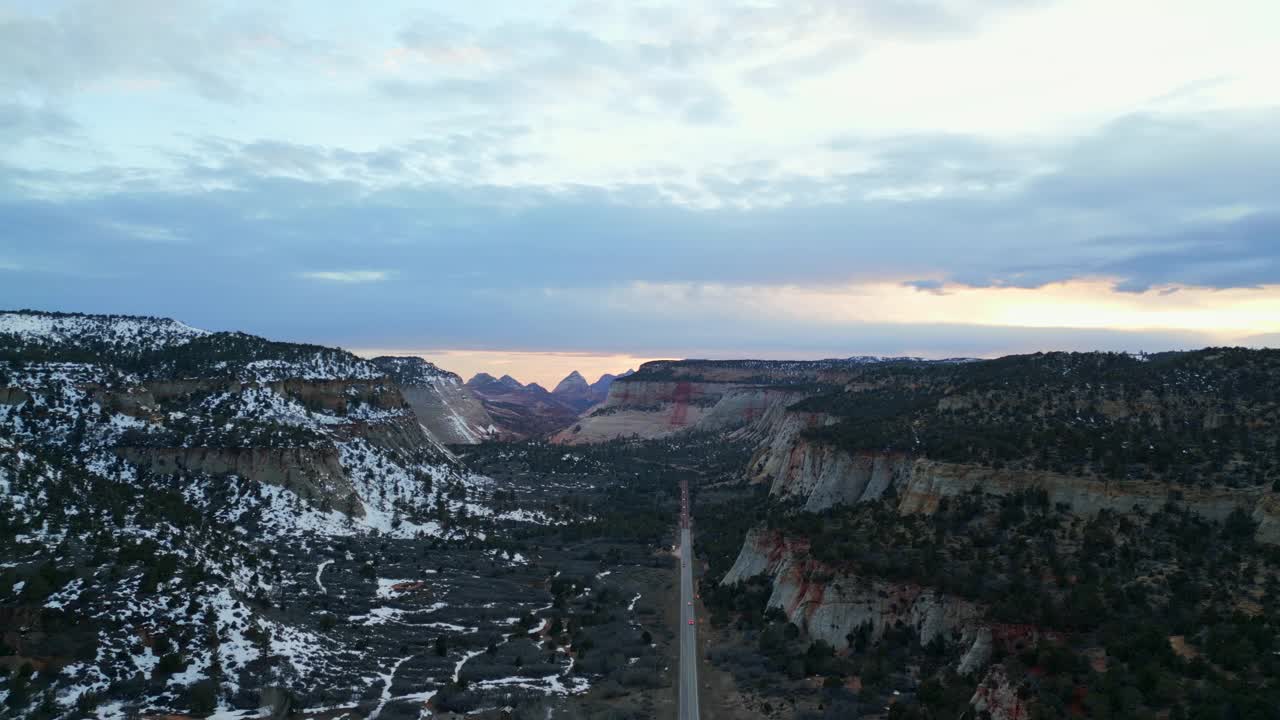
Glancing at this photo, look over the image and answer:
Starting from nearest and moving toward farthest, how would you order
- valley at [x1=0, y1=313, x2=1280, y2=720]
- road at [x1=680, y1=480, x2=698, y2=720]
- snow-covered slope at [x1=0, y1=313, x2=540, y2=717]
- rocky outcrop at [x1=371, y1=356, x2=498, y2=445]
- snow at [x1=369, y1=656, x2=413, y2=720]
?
valley at [x1=0, y1=313, x2=1280, y2=720] < snow-covered slope at [x1=0, y1=313, x2=540, y2=717] < snow at [x1=369, y1=656, x2=413, y2=720] < road at [x1=680, y1=480, x2=698, y2=720] < rocky outcrop at [x1=371, y1=356, x2=498, y2=445]

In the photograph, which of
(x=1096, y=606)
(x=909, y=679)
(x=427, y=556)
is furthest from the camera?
(x=427, y=556)

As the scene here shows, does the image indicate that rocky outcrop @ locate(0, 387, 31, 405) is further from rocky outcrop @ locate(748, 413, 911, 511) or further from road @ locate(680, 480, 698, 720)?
rocky outcrop @ locate(748, 413, 911, 511)

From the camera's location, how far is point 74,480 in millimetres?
43688

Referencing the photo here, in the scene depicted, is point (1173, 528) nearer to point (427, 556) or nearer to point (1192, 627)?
point (1192, 627)

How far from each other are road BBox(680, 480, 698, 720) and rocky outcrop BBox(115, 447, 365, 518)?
91.1 feet

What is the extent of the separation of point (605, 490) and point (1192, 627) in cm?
7394

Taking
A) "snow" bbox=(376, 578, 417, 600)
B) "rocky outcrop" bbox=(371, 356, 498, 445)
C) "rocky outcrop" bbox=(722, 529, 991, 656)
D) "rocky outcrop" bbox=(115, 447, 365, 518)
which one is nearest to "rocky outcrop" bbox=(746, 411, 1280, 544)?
"rocky outcrop" bbox=(722, 529, 991, 656)

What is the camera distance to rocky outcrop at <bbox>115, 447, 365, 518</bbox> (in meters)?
58.1

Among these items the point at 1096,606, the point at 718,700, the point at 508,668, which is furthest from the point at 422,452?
the point at 1096,606

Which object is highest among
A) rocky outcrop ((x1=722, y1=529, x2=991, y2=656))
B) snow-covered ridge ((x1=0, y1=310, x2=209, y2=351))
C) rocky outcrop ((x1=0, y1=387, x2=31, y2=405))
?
snow-covered ridge ((x1=0, y1=310, x2=209, y2=351))

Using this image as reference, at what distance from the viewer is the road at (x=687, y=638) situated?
32438mm

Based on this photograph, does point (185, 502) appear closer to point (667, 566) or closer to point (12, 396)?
point (12, 396)

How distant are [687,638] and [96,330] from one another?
231 ft

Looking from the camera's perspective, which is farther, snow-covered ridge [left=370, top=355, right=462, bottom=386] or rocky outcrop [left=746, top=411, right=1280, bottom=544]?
snow-covered ridge [left=370, top=355, right=462, bottom=386]
